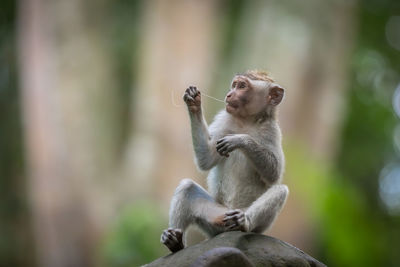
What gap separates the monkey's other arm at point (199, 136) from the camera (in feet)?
23.0

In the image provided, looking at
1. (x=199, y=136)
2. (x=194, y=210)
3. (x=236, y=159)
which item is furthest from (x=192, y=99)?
(x=194, y=210)

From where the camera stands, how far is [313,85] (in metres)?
16.2

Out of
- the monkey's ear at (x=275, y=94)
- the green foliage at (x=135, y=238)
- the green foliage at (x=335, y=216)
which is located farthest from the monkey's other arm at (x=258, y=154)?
the green foliage at (x=135, y=238)

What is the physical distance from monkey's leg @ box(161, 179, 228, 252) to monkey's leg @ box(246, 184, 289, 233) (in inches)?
14.7

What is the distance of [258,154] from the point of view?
22.7 feet

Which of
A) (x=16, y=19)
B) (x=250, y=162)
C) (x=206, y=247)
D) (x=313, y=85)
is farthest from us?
(x=16, y=19)

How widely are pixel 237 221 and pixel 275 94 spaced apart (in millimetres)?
1451

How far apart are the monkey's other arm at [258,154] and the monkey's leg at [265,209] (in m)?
0.23

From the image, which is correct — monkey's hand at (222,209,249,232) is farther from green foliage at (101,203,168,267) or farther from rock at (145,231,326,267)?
green foliage at (101,203,168,267)

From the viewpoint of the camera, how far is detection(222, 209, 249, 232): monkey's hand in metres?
6.55

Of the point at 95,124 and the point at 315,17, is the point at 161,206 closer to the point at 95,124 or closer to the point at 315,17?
the point at 95,124

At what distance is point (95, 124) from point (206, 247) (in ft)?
40.1

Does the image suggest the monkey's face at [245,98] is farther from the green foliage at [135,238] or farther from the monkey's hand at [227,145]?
the green foliage at [135,238]

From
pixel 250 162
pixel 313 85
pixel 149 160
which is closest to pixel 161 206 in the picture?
pixel 149 160
